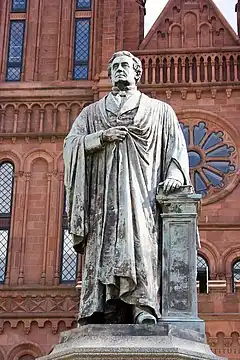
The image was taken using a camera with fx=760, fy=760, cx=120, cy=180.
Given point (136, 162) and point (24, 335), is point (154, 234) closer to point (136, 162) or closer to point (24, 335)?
point (136, 162)

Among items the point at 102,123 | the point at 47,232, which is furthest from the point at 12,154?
the point at 102,123

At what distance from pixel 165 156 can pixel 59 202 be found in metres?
16.8

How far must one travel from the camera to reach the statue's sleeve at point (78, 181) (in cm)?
448

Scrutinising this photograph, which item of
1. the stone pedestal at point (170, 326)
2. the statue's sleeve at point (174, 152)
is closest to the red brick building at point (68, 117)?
the statue's sleeve at point (174, 152)

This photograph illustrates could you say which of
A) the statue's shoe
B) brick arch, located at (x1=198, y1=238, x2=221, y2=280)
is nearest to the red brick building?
brick arch, located at (x1=198, y1=238, x2=221, y2=280)

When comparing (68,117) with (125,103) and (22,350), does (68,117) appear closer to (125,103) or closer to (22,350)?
(22,350)

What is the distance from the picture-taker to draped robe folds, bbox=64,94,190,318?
14.0 feet

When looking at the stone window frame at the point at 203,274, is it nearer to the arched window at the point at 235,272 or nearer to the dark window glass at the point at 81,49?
the arched window at the point at 235,272

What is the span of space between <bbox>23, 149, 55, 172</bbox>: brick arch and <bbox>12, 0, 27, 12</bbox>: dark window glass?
204 inches

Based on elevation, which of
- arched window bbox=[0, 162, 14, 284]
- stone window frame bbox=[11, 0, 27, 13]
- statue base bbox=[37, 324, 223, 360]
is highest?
stone window frame bbox=[11, 0, 27, 13]

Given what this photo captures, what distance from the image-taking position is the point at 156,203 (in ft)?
14.8

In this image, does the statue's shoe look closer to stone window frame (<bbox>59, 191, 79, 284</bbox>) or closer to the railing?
stone window frame (<bbox>59, 191, 79, 284</bbox>)

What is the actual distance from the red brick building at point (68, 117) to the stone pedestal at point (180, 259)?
1430 cm

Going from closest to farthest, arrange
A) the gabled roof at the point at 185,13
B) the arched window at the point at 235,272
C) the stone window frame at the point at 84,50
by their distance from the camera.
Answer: the arched window at the point at 235,272, the gabled roof at the point at 185,13, the stone window frame at the point at 84,50
